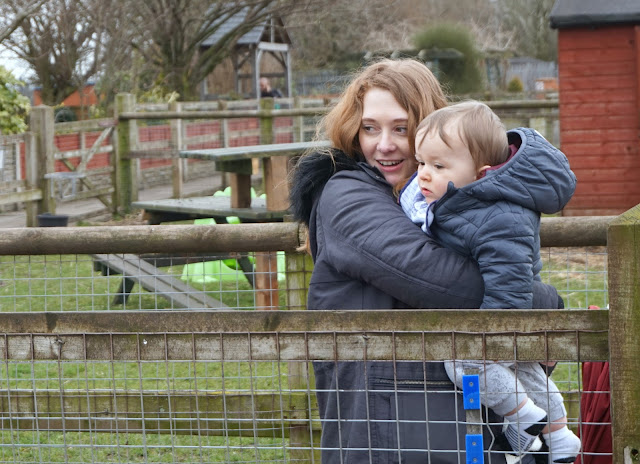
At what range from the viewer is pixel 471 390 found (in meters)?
2.16

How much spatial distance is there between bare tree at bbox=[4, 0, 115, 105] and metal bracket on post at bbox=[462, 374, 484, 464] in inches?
762

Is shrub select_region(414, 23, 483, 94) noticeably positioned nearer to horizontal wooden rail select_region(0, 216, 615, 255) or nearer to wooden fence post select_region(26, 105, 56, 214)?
wooden fence post select_region(26, 105, 56, 214)

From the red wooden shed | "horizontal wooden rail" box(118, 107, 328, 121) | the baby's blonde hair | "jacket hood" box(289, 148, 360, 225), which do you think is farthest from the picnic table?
the baby's blonde hair

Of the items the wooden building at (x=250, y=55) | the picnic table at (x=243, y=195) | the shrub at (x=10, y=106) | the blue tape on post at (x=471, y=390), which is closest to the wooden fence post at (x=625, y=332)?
the blue tape on post at (x=471, y=390)

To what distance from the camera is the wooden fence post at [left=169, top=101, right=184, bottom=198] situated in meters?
14.3

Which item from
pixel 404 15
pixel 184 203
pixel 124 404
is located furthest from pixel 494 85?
pixel 124 404

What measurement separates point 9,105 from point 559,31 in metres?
7.18

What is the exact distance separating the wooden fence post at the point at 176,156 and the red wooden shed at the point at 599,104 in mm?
5104

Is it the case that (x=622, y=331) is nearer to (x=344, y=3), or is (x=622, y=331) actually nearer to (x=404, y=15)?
(x=344, y=3)

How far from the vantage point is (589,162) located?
37.9 feet

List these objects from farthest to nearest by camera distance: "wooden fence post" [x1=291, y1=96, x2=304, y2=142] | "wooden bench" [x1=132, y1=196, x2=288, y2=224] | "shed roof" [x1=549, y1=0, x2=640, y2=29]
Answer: "wooden fence post" [x1=291, y1=96, x2=304, y2=142] → "shed roof" [x1=549, y1=0, x2=640, y2=29] → "wooden bench" [x1=132, y1=196, x2=288, y2=224]

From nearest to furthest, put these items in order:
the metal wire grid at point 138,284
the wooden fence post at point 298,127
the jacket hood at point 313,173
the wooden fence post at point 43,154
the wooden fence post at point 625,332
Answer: the wooden fence post at point 625,332, the jacket hood at point 313,173, the metal wire grid at point 138,284, the wooden fence post at point 43,154, the wooden fence post at point 298,127

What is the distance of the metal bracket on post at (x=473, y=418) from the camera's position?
2155 mm

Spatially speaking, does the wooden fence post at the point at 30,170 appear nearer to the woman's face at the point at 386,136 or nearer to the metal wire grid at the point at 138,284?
the metal wire grid at the point at 138,284
